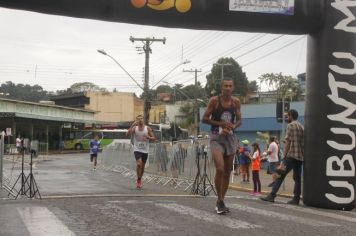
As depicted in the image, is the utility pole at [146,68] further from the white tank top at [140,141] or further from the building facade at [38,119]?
the white tank top at [140,141]

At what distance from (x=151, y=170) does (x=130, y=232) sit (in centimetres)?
1446

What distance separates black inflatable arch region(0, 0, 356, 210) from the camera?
9516 mm

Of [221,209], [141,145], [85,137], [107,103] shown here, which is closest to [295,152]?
[221,209]

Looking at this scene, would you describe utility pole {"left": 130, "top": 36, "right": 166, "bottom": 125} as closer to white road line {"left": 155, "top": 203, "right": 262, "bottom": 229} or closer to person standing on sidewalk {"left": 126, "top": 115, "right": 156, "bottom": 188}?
person standing on sidewalk {"left": 126, "top": 115, "right": 156, "bottom": 188}

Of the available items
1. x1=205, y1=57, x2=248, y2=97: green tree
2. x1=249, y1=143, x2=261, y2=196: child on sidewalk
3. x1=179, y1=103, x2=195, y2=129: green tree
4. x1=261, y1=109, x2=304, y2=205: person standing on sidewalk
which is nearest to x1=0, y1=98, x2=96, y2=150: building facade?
x1=205, y1=57, x2=248, y2=97: green tree

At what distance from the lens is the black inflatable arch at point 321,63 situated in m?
9.52

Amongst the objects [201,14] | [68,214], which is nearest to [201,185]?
[201,14]

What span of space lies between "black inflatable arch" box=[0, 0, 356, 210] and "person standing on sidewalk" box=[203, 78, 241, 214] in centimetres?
175

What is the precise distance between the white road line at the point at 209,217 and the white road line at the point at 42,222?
1766mm

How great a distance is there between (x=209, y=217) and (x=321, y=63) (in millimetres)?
3794

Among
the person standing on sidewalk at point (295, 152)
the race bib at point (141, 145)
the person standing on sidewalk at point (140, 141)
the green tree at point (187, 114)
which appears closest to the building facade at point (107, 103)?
the green tree at point (187, 114)

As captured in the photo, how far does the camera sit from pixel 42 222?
695 centimetres

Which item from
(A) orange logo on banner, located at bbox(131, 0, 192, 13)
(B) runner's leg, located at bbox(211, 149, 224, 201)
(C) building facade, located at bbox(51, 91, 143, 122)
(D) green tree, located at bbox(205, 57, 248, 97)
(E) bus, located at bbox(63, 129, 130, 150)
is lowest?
(E) bus, located at bbox(63, 129, 130, 150)

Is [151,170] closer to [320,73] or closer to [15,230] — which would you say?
[320,73]
